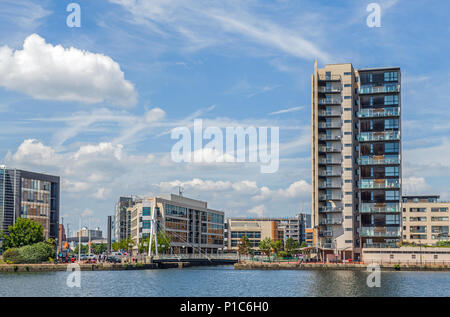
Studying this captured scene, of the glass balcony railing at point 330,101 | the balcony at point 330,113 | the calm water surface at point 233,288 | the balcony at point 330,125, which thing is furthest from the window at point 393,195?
the calm water surface at point 233,288

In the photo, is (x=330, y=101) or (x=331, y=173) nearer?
(x=331, y=173)

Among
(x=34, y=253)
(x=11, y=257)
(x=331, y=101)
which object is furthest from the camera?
(x=331, y=101)

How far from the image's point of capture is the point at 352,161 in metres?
Answer: 155

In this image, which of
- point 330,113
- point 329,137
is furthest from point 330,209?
point 330,113

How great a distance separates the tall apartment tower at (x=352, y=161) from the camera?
153125mm

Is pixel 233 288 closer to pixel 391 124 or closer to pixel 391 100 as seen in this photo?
pixel 391 124

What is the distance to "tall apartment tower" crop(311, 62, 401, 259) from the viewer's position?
6029 inches

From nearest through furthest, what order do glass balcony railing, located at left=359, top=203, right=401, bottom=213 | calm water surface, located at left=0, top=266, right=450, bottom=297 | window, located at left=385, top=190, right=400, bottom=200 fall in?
calm water surface, located at left=0, top=266, right=450, bottom=297 < glass balcony railing, located at left=359, top=203, right=401, bottom=213 < window, located at left=385, top=190, right=400, bottom=200

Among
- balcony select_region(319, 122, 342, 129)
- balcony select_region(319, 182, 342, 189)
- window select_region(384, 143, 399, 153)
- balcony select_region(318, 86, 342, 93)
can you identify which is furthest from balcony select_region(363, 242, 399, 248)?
balcony select_region(318, 86, 342, 93)

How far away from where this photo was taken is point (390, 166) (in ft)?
506

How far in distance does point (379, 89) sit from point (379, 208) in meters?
32.3

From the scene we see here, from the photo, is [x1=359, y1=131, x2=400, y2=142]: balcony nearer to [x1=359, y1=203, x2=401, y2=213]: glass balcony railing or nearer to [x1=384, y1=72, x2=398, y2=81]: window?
[x1=384, y1=72, x2=398, y2=81]: window

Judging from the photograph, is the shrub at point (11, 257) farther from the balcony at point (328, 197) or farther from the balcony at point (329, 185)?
the balcony at point (329, 185)
